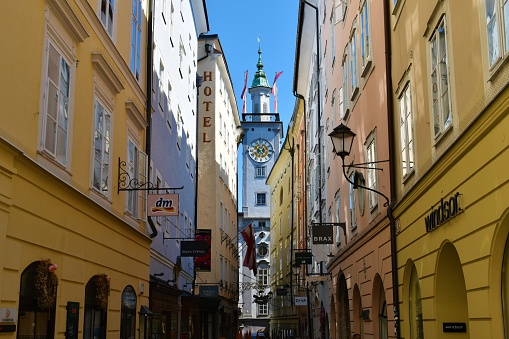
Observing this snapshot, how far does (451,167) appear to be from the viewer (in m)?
9.52

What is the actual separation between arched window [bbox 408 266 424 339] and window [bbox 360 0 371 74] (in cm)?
604

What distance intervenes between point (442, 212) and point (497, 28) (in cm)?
337

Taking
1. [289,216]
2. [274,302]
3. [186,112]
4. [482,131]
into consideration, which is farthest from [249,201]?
[482,131]

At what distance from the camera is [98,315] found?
13.4 meters

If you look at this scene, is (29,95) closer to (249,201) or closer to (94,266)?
(94,266)

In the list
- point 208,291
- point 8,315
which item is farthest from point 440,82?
point 208,291

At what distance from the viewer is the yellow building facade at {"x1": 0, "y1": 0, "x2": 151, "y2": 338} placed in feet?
29.0

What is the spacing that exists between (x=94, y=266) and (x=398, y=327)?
585 cm

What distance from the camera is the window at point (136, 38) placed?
17.0 m

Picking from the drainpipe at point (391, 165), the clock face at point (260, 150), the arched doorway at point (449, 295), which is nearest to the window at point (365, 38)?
the drainpipe at point (391, 165)

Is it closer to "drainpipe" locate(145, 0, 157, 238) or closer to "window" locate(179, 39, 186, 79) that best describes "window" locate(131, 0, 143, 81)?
"drainpipe" locate(145, 0, 157, 238)

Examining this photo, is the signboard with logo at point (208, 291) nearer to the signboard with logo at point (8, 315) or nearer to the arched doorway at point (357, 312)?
the arched doorway at point (357, 312)

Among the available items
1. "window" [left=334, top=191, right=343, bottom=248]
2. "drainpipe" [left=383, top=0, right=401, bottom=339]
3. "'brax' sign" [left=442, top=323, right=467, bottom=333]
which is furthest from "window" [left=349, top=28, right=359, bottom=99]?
"'brax' sign" [left=442, top=323, right=467, bottom=333]

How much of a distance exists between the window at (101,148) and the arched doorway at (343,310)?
1206cm
